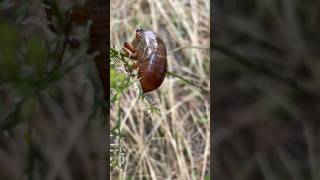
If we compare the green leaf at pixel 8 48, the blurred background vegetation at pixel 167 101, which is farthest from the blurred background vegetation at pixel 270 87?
the green leaf at pixel 8 48

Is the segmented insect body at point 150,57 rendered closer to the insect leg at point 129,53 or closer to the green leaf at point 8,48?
the insect leg at point 129,53

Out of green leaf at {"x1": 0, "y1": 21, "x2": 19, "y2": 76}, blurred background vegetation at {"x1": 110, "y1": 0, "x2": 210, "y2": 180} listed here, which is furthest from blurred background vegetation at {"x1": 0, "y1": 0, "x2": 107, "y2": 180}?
blurred background vegetation at {"x1": 110, "y1": 0, "x2": 210, "y2": 180}

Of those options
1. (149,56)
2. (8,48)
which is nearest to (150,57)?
(149,56)

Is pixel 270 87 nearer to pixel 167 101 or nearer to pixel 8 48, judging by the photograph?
pixel 167 101

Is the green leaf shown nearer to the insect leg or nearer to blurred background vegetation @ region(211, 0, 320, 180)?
the insect leg

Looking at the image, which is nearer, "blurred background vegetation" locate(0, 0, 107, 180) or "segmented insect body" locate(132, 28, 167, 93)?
"segmented insect body" locate(132, 28, 167, 93)
